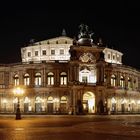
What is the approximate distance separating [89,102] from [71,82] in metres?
8.06

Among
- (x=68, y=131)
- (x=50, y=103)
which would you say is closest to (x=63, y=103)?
(x=50, y=103)

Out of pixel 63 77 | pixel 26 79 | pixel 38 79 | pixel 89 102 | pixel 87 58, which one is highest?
pixel 87 58

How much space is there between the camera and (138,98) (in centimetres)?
12556

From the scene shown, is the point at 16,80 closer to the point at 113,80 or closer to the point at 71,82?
the point at 71,82

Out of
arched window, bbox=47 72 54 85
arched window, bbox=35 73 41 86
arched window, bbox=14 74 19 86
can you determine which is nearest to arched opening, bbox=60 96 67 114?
arched window, bbox=47 72 54 85

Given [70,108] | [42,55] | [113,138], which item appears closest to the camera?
[113,138]

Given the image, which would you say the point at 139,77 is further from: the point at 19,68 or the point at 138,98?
the point at 19,68

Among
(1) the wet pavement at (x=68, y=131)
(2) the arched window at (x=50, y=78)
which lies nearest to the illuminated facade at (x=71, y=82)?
(2) the arched window at (x=50, y=78)

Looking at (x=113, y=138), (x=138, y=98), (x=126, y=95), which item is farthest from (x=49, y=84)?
(x=113, y=138)

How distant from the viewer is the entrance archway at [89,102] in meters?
106

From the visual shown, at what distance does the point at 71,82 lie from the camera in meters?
104

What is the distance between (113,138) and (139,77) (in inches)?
4033

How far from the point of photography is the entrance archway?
348 ft

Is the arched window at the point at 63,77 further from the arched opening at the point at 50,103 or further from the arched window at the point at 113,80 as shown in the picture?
the arched window at the point at 113,80
